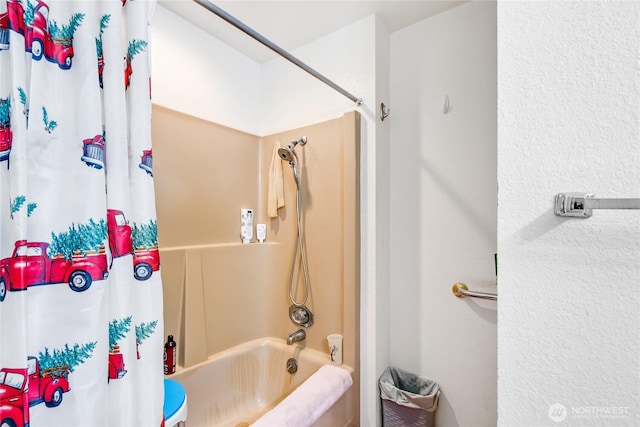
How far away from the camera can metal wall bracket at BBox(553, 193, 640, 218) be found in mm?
512

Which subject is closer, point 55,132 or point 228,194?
point 55,132

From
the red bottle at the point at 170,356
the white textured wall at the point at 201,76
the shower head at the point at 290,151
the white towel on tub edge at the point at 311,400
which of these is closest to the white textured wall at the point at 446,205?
the white towel on tub edge at the point at 311,400

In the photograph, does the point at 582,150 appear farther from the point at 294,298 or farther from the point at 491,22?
the point at 294,298

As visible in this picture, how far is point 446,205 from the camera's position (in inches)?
62.3

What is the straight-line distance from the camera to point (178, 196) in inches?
63.4

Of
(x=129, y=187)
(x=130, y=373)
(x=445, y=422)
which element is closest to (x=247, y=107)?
(x=129, y=187)

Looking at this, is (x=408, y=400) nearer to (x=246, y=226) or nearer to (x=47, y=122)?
(x=246, y=226)

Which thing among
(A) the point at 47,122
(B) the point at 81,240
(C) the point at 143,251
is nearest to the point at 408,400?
(C) the point at 143,251

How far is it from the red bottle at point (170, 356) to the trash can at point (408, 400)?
112 centimetres

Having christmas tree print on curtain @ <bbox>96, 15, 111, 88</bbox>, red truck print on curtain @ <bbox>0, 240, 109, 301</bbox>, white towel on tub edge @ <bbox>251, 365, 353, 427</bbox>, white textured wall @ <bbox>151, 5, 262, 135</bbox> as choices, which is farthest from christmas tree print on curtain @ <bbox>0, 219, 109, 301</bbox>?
white textured wall @ <bbox>151, 5, 262, 135</bbox>

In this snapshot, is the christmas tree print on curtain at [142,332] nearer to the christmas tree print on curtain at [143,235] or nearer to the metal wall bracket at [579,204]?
the christmas tree print on curtain at [143,235]

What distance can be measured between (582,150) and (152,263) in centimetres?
99

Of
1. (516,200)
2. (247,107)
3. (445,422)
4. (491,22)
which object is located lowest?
(445,422)

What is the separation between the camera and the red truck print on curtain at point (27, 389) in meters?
0.49
